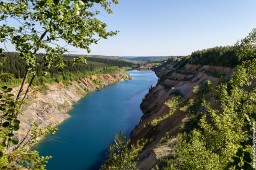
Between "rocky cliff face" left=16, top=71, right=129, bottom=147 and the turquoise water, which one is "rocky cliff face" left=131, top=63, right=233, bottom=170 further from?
"rocky cliff face" left=16, top=71, right=129, bottom=147

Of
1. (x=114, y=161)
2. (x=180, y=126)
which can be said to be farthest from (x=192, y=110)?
(x=114, y=161)

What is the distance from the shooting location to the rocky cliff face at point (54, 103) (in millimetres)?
57850

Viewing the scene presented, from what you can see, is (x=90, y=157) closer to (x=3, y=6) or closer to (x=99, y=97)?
(x=3, y=6)

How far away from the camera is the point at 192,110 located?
4597 cm

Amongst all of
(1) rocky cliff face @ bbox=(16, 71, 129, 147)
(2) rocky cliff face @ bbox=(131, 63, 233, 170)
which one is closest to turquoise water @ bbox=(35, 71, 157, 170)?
(1) rocky cliff face @ bbox=(16, 71, 129, 147)

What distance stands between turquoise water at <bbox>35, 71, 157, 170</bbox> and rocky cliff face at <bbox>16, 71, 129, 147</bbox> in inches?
110

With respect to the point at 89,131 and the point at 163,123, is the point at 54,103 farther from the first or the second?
the point at 163,123

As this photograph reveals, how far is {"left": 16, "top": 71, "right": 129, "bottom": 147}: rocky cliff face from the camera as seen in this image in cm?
5785

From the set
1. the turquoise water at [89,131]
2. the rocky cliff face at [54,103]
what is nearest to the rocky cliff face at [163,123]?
the turquoise water at [89,131]

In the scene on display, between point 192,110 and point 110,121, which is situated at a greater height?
point 192,110

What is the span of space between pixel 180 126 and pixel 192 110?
715 centimetres

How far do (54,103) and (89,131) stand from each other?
20.5m

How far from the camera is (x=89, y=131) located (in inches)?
2480

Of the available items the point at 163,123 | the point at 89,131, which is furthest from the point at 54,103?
the point at 163,123
